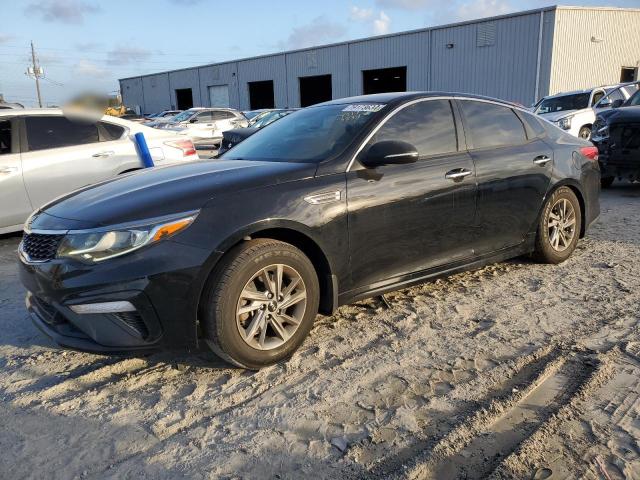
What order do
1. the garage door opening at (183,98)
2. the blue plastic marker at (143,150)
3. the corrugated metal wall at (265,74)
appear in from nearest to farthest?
the blue plastic marker at (143,150), the corrugated metal wall at (265,74), the garage door opening at (183,98)

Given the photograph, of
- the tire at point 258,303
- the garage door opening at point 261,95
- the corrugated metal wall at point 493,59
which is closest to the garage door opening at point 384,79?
the corrugated metal wall at point 493,59

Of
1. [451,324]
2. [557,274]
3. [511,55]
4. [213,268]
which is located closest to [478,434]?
[451,324]

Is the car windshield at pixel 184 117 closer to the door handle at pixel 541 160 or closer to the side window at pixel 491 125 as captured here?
the side window at pixel 491 125

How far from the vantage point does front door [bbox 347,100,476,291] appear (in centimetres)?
340

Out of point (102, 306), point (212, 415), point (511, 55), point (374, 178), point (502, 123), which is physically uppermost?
point (511, 55)

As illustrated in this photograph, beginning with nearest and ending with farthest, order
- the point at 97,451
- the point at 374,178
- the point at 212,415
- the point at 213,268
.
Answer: the point at 97,451 → the point at 212,415 → the point at 213,268 → the point at 374,178

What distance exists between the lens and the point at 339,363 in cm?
312

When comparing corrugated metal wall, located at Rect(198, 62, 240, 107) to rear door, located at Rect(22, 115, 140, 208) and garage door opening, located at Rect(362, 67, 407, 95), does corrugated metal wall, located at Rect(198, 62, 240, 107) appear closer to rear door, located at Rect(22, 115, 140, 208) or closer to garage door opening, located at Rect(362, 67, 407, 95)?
garage door opening, located at Rect(362, 67, 407, 95)

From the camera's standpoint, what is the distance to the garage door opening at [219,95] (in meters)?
44.5

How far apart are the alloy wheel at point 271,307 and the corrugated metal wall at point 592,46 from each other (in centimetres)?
2381

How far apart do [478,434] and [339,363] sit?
0.96 meters

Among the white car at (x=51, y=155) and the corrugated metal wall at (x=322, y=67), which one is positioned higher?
the corrugated metal wall at (x=322, y=67)

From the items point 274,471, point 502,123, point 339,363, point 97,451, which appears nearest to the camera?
point 274,471

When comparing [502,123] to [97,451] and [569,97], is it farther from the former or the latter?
[569,97]
